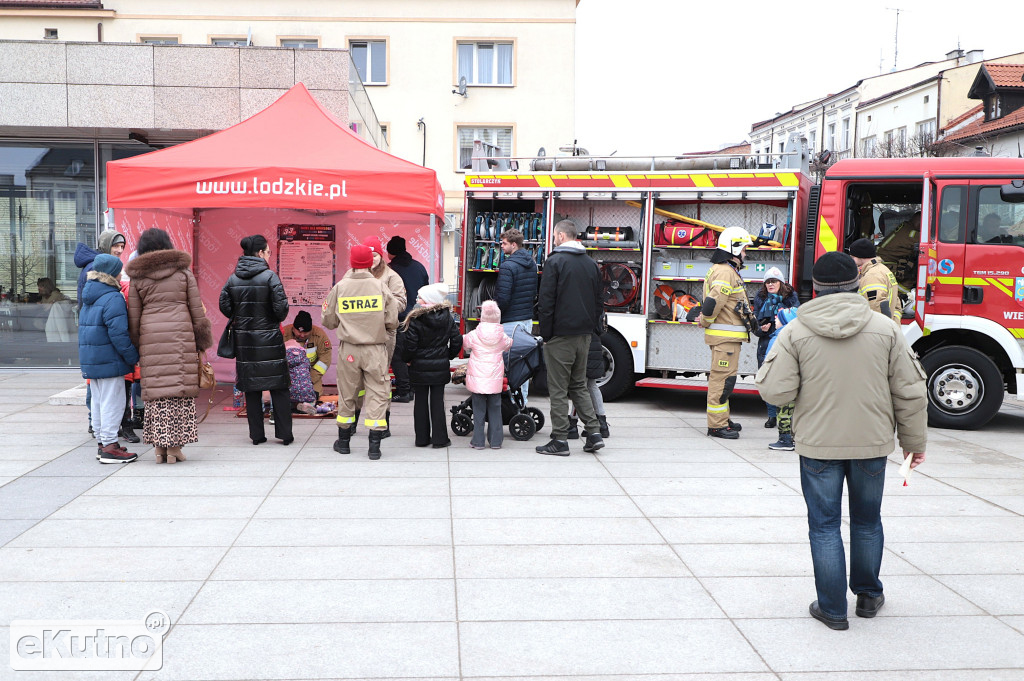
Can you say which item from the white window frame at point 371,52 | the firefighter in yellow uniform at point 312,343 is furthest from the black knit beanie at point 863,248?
the white window frame at point 371,52

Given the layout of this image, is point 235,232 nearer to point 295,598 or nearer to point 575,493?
point 575,493

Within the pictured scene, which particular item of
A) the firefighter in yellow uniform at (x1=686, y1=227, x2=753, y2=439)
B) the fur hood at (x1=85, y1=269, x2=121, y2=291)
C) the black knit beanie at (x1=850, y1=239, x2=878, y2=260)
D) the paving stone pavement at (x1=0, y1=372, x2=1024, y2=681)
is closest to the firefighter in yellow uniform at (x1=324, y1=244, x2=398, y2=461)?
the paving stone pavement at (x1=0, y1=372, x2=1024, y2=681)

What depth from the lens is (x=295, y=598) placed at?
4.27m

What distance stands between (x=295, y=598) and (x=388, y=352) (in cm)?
362

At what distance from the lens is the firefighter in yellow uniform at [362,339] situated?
7.43 metres

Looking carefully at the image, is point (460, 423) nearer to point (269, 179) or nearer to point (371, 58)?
point (269, 179)

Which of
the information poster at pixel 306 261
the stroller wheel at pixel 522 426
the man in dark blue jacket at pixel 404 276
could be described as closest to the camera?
the stroller wheel at pixel 522 426

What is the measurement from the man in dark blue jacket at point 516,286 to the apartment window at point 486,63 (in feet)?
66.5

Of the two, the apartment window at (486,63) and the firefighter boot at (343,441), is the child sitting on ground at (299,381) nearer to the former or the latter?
the firefighter boot at (343,441)

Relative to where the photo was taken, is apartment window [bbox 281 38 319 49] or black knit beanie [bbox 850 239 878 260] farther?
apartment window [bbox 281 38 319 49]

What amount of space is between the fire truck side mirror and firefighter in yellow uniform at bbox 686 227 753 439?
9.58 feet

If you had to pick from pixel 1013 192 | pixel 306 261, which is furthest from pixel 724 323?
pixel 306 261

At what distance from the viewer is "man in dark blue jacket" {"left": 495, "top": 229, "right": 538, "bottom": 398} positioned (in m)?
8.79

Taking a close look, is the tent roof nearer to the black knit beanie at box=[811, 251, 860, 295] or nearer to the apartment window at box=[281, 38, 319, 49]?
the black knit beanie at box=[811, 251, 860, 295]
